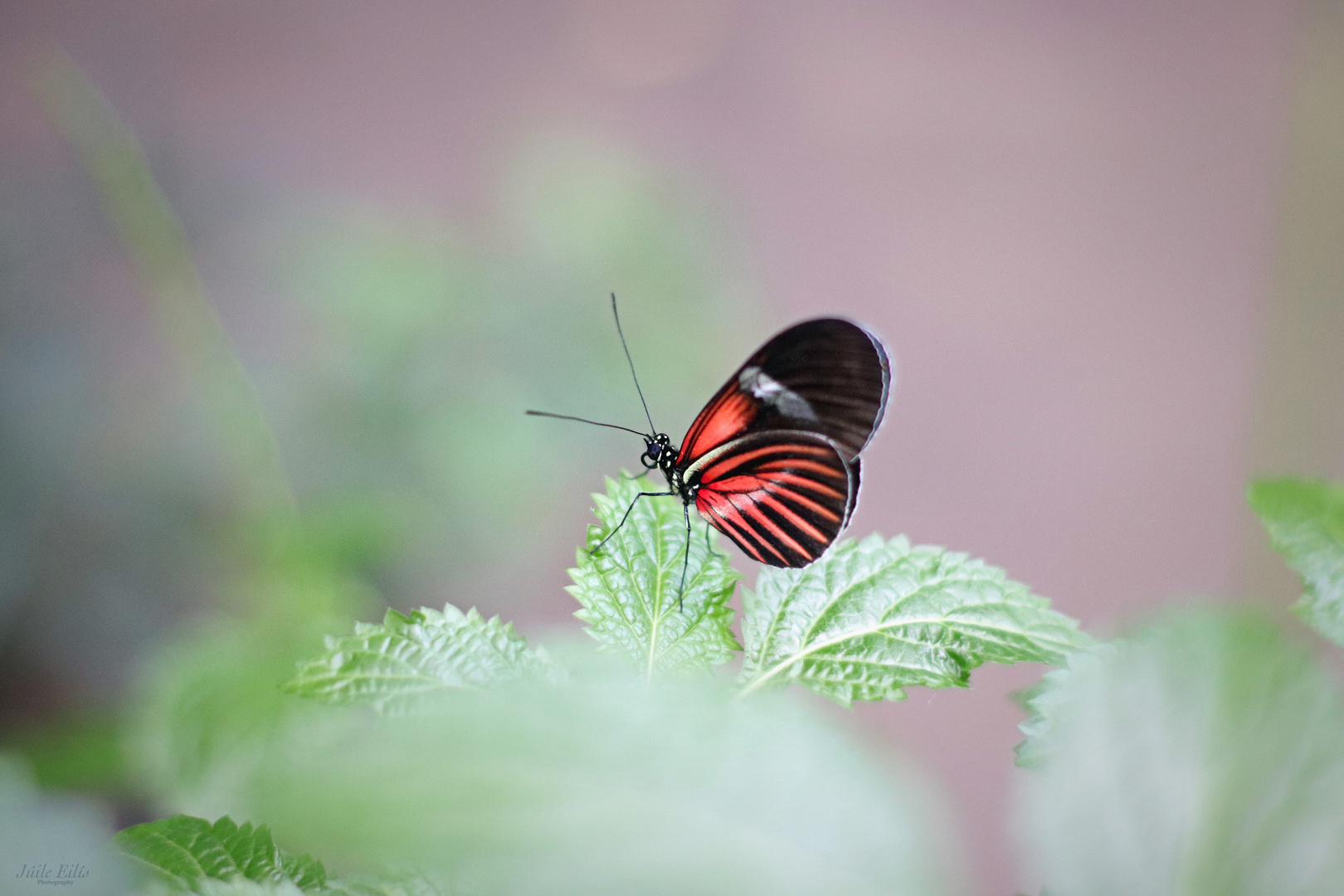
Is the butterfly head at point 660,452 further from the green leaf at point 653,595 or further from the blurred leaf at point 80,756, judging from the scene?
the blurred leaf at point 80,756

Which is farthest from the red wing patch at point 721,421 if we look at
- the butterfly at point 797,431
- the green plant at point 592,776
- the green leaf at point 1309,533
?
the green leaf at point 1309,533

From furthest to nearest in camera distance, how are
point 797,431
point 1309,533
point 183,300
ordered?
1. point 183,300
2. point 797,431
3. point 1309,533

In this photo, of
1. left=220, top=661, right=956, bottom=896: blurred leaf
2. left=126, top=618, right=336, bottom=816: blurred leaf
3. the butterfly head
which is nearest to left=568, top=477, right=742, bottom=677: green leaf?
left=220, top=661, right=956, bottom=896: blurred leaf

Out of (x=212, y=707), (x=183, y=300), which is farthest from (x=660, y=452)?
(x=183, y=300)

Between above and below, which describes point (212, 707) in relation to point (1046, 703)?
above

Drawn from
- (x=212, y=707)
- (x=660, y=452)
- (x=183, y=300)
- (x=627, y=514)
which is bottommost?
(x=627, y=514)

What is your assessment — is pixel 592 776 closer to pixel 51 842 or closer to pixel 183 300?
pixel 51 842
